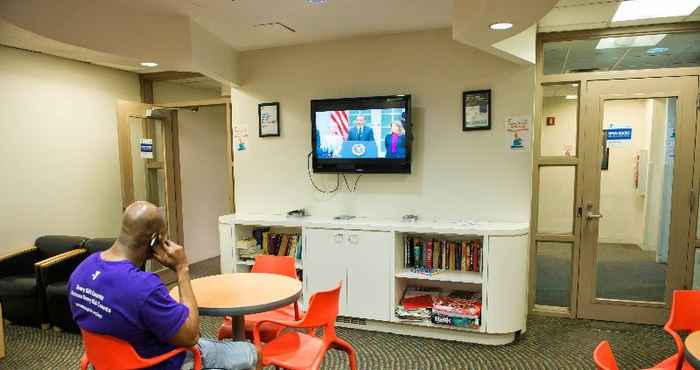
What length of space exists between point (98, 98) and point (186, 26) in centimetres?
223

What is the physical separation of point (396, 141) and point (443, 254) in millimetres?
1070

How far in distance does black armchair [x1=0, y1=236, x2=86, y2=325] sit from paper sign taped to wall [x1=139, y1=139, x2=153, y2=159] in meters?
1.34

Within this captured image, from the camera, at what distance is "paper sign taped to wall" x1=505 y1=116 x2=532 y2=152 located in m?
3.57

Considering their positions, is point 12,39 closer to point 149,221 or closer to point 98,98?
point 98,98

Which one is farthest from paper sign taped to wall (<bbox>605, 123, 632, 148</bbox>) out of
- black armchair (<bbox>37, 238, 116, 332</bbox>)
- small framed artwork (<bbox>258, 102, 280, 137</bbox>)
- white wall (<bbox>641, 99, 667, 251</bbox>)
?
black armchair (<bbox>37, 238, 116, 332</bbox>)

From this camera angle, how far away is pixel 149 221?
1830 millimetres

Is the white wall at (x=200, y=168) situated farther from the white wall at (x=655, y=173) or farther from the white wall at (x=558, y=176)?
the white wall at (x=655, y=173)

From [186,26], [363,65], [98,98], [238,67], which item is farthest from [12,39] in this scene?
[363,65]

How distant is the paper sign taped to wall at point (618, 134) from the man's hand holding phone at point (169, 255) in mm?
3663

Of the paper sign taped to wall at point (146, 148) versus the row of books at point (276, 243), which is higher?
the paper sign taped to wall at point (146, 148)

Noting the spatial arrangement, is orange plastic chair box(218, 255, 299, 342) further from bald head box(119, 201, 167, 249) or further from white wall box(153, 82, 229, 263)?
white wall box(153, 82, 229, 263)

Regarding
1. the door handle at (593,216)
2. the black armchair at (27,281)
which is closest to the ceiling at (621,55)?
the door handle at (593,216)

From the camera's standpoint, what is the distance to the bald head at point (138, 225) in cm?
180

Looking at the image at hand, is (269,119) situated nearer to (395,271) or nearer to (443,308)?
(395,271)
